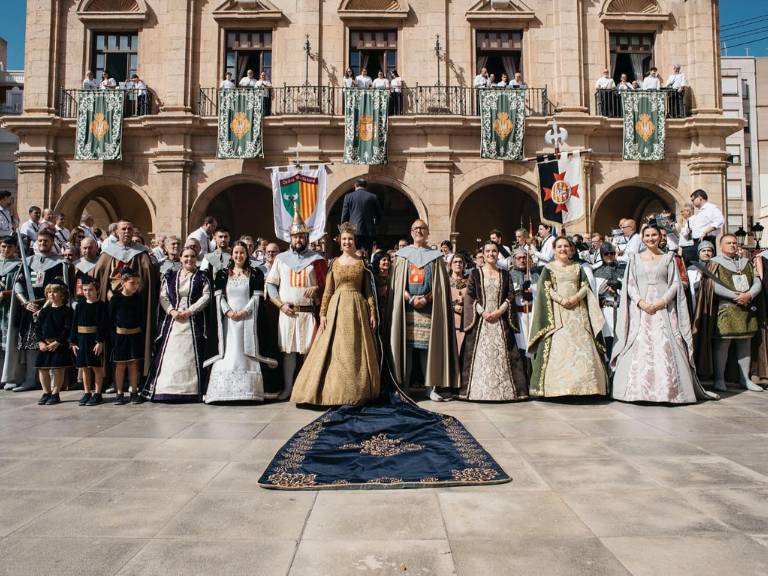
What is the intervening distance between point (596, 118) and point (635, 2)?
3.87 metres

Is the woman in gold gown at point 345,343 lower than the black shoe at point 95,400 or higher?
higher

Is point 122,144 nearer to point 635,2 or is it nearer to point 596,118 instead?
point 596,118

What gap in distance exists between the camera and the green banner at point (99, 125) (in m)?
14.8

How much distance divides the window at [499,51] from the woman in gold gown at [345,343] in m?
11.5

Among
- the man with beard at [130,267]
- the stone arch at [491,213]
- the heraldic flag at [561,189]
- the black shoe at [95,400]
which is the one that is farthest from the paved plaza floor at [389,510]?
the stone arch at [491,213]

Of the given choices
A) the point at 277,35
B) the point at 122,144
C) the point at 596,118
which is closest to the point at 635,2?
the point at 596,118

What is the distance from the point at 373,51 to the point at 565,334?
11967mm

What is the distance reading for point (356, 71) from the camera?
15.4m

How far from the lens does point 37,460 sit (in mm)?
3746

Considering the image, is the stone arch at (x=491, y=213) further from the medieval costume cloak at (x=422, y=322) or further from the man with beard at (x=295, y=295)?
the man with beard at (x=295, y=295)

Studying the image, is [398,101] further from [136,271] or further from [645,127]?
[136,271]

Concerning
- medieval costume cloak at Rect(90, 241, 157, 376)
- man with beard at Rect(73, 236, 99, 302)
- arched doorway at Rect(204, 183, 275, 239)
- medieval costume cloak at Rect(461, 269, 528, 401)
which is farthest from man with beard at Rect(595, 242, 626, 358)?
arched doorway at Rect(204, 183, 275, 239)

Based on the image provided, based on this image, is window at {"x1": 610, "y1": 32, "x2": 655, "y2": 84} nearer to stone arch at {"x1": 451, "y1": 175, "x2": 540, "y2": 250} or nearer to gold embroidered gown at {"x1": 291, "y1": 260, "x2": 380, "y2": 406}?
stone arch at {"x1": 451, "y1": 175, "x2": 540, "y2": 250}

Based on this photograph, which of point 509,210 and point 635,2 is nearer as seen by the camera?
point 635,2
